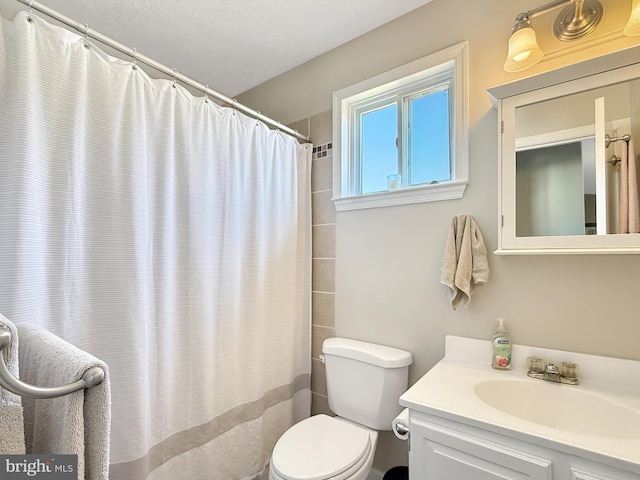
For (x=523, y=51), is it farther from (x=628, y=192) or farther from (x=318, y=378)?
(x=318, y=378)

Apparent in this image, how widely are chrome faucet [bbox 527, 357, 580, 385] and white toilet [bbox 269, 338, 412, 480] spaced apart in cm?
50

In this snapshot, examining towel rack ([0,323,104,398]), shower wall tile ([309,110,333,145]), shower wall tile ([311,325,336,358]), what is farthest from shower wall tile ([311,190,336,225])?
towel rack ([0,323,104,398])

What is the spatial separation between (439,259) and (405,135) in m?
0.75

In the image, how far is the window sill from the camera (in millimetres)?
1424


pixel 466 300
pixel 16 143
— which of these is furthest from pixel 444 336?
pixel 16 143

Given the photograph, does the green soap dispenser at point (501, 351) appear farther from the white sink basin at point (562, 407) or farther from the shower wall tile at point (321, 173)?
the shower wall tile at point (321, 173)

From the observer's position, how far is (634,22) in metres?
0.98

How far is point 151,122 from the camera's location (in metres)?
1.26

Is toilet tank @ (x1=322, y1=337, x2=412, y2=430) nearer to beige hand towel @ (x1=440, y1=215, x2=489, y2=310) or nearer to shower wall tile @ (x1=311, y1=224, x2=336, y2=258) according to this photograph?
beige hand towel @ (x1=440, y1=215, x2=489, y2=310)

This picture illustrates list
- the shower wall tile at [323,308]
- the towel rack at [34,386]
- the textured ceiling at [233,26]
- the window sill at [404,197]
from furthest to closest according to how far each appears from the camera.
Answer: the shower wall tile at [323,308], the textured ceiling at [233,26], the window sill at [404,197], the towel rack at [34,386]

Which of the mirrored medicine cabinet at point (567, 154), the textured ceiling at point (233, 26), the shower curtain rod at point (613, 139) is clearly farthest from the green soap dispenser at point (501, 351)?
the textured ceiling at point (233, 26)

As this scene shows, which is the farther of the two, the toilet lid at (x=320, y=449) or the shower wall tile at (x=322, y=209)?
the shower wall tile at (x=322, y=209)

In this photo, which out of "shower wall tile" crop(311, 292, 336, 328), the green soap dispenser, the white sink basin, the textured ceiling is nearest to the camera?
the white sink basin

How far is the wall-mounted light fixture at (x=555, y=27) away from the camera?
3.65 feet
